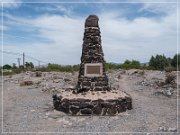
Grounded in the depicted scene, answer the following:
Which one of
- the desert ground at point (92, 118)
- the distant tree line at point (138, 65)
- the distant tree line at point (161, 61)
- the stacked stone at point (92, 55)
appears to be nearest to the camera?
the desert ground at point (92, 118)

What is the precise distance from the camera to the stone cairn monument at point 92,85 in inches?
527

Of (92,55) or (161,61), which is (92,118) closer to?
(92,55)

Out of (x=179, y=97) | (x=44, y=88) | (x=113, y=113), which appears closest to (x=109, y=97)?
(x=113, y=113)

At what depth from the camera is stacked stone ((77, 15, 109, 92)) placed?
14.7m

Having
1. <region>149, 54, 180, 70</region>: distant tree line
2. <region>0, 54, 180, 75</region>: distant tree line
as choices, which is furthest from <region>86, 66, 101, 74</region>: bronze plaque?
<region>149, 54, 180, 70</region>: distant tree line

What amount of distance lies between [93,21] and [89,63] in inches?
75.3

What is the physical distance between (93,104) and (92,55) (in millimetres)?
2577

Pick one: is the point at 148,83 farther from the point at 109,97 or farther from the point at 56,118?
the point at 56,118

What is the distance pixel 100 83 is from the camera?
14.7 m

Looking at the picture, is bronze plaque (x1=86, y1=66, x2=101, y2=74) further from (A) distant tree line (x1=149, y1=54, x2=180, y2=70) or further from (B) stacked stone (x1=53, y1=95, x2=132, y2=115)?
(A) distant tree line (x1=149, y1=54, x2=180, y2=70)

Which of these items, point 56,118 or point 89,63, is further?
point 89,63

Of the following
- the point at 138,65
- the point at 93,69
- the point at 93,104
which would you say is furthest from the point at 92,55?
the point at 138,65

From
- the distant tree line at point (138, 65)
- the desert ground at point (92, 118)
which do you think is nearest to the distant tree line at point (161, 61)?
the distant tree line at point (138, 65)

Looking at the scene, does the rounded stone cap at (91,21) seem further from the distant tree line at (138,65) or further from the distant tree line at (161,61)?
the distant tree line at (161,61)
